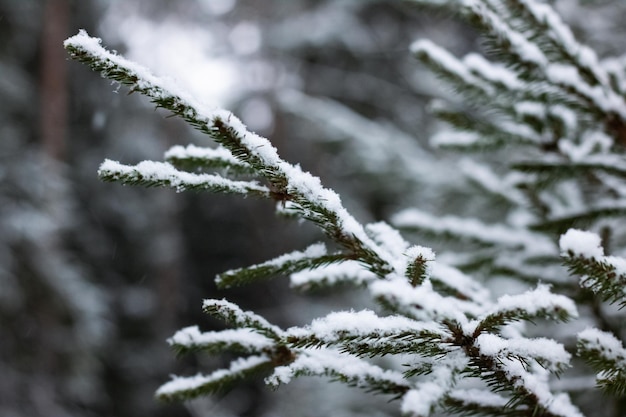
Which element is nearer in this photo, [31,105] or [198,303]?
[31,105]

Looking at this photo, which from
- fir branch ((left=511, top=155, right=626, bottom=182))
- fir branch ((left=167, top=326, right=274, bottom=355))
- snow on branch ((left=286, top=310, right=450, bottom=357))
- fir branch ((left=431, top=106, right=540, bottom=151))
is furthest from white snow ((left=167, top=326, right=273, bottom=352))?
fir branch ((left=431, top=106, right=540, bottom=151))

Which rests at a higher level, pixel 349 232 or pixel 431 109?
pixel 431 109

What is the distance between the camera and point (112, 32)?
36.0ft

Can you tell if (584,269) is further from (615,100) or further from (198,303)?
(198,303)

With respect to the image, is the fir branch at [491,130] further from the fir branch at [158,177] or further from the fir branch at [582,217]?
the fir branch at [158,177]

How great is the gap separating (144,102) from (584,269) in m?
12.6

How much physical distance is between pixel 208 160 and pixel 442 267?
607 millimetres

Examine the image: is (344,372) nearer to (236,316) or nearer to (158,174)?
(236,316)

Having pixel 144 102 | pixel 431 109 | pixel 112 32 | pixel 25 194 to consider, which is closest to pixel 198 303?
pixel 144 102

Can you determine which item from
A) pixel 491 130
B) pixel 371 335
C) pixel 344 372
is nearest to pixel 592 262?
pixel 371 335

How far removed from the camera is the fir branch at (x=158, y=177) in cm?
86

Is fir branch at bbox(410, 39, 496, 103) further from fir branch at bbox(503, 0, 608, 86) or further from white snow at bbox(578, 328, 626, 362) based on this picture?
white snow at bbox(578, 328, 626, 362)

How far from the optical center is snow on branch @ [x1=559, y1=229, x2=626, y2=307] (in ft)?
2.57

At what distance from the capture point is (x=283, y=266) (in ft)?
3.51
